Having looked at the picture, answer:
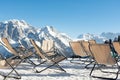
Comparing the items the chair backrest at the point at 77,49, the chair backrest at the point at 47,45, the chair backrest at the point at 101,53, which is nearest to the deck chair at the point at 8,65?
the chair backrest at the point at 101,53

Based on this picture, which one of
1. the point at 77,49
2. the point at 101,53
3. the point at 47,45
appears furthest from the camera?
the point at 47,45

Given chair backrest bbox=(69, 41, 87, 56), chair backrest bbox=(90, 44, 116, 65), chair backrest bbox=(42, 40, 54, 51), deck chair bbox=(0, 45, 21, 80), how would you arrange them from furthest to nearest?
chair backrest bbox=(42, 40, 54, 51)
chair backrest bbox=(69, 41, 87, 56)
chair backrest bbox=(90, 44, 116, 65)
deck chair bbox=(0, 45, 21, 80)

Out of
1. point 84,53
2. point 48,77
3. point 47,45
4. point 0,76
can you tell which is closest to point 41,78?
point 48,77

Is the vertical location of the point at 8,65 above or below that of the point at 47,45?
above

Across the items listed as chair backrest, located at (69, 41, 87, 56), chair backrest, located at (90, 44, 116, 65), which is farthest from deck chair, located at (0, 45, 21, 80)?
chair backrest, located at (69, 41, 87, 56)

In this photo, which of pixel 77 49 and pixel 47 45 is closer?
pixel 77 49

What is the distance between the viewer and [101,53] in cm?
869

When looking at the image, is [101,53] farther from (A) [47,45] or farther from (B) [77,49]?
(A) [47,45]

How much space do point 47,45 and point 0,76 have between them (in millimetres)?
7284

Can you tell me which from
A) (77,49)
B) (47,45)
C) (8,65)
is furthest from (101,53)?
(47,45)

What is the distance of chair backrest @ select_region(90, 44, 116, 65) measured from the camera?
28.3ft

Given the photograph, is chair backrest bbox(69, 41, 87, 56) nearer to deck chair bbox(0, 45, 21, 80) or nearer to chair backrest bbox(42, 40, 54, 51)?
chair backrest bbox(42, 40, 54, 51)

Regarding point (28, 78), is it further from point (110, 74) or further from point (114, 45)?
point (114, 45)

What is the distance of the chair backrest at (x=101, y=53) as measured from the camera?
862 cm
